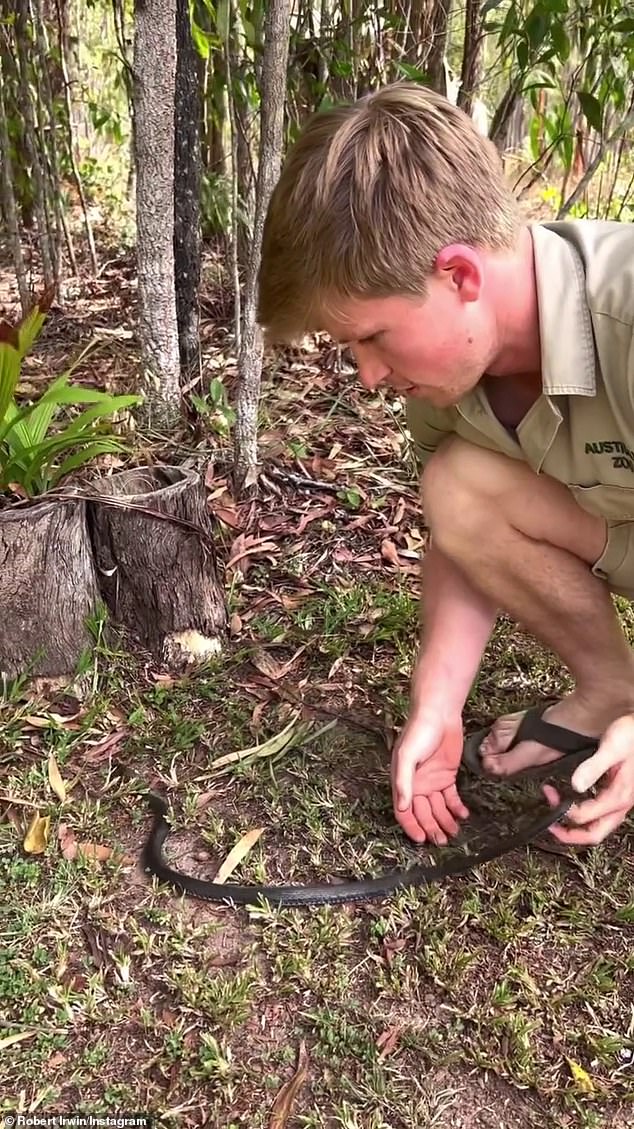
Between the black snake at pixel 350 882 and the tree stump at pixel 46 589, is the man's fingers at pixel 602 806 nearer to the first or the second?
the black snake at pixel 350 882

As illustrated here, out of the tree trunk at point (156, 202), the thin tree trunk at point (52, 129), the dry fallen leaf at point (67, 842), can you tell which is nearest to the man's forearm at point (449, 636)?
the dry fallen leaf at point (67, 842)

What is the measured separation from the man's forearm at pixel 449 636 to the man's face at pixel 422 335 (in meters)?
0.46

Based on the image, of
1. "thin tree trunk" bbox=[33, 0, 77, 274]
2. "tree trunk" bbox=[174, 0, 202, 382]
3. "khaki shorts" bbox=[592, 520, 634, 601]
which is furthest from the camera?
"thin tree trunk" bbox=[33, 0, 77, 274]

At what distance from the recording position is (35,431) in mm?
1979

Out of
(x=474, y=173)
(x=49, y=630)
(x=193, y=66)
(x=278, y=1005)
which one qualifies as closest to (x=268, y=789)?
(x=278, y=1005)

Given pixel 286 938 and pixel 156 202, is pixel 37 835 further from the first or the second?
pixel 156 202

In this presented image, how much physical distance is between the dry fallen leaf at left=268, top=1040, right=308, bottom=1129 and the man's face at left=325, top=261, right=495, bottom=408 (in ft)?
3.09

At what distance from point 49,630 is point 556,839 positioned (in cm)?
105

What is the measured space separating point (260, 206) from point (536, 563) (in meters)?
1.08

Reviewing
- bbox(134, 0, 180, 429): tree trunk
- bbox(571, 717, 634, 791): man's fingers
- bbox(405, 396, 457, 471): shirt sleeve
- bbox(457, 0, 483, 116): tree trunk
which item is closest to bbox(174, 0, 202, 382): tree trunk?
bbox(134, 0, 180, 429): tree trunk

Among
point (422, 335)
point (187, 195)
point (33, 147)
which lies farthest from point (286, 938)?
point (33, 147)

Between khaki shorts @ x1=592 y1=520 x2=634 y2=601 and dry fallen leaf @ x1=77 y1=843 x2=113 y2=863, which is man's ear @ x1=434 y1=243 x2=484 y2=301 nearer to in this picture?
khaki shorts @ x1=592 y1=520 x2=634 y2=601

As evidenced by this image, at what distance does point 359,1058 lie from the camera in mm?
1303

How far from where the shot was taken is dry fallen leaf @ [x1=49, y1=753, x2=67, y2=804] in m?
1.73
